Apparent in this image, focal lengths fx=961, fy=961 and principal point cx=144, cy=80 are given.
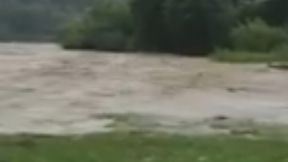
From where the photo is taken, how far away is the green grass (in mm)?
38688

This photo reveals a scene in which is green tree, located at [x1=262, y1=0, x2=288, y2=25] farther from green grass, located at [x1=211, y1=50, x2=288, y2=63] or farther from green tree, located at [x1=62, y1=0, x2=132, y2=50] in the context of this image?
green tree, located at [x1=62, y1=0, x2=132, y2=50]

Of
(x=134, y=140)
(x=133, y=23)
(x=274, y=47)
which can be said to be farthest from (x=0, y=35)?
(x=134, y=140)

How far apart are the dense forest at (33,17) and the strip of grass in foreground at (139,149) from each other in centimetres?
6572

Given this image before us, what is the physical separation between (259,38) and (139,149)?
3587 centimetres

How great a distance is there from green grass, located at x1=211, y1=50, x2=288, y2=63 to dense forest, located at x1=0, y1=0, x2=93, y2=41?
34.0 m

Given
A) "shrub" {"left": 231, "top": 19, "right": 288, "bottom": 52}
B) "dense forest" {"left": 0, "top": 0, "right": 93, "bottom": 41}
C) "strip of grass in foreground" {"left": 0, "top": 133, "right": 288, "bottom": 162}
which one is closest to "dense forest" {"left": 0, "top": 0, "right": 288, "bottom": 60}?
"shrub" {"left": 231, "top": 19, "right": 288, "bottom": 52}

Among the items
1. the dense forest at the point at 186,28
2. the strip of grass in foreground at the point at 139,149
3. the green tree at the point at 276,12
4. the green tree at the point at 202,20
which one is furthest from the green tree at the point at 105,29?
the strip of grass in foreground at the point at 139,149

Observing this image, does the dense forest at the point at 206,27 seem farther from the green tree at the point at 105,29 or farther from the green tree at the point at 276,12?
the green tree at the point at 105,29

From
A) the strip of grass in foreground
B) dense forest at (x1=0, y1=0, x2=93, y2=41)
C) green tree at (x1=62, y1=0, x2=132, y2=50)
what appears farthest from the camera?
dense forest at (x1=0, y1=0, x2=93, y2=41)

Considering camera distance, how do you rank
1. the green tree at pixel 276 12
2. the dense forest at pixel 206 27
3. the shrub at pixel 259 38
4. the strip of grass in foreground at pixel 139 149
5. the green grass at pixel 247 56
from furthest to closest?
the green tree at pixel 276 12, the dense forest at pixel 206 27, the shrub at pixel 259 38, the green grass at pixel 247 56, the strip of grass in foreground at pixel 139 149

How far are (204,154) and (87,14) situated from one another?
179ft

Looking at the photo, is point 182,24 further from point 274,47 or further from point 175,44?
point 274,47

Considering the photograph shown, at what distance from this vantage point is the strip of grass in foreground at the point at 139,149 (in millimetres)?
8828

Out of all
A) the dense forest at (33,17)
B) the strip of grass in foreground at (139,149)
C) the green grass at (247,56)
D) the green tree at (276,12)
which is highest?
the strip of grass in foreground at (139,149)
